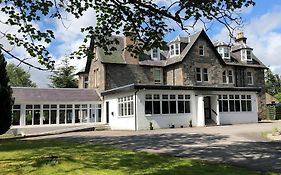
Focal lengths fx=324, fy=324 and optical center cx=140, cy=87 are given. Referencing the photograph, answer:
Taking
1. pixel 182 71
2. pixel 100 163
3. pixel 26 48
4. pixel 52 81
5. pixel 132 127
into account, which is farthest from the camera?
pixel 52 81

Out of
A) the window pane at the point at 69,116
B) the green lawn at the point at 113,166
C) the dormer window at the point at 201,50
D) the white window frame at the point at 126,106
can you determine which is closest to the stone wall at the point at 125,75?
the white window frame at the point at 126,106

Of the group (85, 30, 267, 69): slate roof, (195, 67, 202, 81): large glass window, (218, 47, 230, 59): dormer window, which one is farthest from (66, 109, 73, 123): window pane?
(218, 47, 230, 59): dormer window

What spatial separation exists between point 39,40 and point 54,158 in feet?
14.7

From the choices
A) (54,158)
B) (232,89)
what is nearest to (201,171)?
(54,158)

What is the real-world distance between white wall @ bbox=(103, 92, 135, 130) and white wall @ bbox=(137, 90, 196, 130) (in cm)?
83

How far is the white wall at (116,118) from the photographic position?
29750 millimetres

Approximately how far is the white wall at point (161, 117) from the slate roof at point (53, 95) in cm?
820

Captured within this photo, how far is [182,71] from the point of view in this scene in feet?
118

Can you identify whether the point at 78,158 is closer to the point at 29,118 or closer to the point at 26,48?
the point at 26,48

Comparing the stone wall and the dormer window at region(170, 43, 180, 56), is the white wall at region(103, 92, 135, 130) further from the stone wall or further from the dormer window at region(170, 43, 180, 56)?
the dormer window at region(170, 43, 180, 56)

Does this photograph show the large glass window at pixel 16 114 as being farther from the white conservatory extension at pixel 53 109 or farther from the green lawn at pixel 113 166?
the green lawn at pixel 113 166

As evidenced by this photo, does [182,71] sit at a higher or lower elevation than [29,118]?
higher

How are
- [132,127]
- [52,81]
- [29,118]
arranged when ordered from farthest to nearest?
1. [52,81]
2. [29,118]
3. [132,127]

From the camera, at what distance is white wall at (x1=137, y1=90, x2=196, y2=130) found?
28.9 meters
